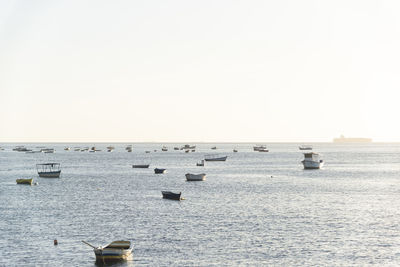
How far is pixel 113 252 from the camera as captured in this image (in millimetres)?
57031

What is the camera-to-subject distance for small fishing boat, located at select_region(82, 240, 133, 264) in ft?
186

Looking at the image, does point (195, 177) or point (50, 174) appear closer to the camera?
point (195, 177)

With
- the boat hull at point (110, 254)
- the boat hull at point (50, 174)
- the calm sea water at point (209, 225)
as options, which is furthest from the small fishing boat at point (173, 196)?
the boat hull at point (50, 174)

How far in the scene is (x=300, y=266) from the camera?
179 ft

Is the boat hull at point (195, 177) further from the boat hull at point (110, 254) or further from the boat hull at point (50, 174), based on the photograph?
the boat hull at point (110, 254)

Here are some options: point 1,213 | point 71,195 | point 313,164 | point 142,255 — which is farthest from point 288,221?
point 313,164

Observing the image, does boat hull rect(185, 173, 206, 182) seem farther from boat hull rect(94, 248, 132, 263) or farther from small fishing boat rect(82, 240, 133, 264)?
boat hull rect(94, 248, 132, 263)

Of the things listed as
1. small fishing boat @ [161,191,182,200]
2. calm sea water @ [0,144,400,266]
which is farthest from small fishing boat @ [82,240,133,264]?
small fishing boat @ [161,191,182,200]

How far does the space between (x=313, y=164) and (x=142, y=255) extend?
14817 centimetres

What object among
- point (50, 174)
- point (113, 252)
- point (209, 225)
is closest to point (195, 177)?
point (50, 174)

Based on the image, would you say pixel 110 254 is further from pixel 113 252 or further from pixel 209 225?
pixel 209 225

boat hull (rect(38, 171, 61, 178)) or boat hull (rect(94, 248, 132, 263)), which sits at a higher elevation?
boat hull (rect(38, 171, 61, 178))

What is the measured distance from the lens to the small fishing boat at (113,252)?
186ft

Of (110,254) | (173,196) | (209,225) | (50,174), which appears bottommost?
(209,225)
